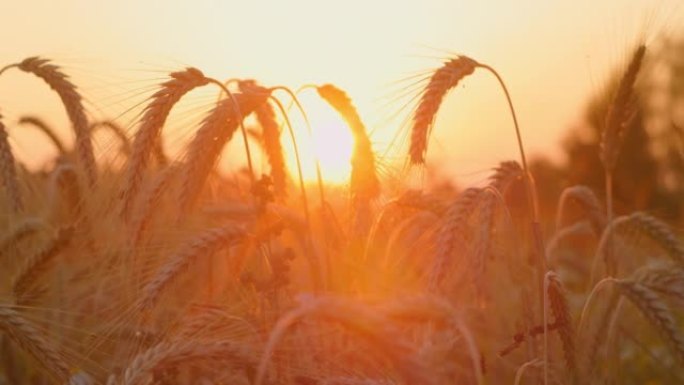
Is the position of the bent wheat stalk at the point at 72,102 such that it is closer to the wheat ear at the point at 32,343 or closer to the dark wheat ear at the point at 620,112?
the wheat ear at the point at 32,343

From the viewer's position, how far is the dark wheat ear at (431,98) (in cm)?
359

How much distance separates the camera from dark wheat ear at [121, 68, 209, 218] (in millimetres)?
3357

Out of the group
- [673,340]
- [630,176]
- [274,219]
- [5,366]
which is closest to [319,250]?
[274,219]

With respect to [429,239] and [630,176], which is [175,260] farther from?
[630,176]

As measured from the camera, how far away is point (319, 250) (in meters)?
3.70

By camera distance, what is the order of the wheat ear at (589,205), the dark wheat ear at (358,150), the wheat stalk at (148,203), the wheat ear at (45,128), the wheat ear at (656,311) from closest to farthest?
the wheat stalk at (148,203) → the wheat ear at (656,311) → the dark wheat ear at (358,150) → the wheat ear at (589,205) → the wheat ear at (45,128)

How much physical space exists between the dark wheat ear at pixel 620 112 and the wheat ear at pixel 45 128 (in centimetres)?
283

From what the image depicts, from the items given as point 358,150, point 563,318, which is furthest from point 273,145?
point 563,318

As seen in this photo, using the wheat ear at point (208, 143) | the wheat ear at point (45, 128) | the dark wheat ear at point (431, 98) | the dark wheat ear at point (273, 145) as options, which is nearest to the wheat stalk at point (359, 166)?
the dark wheat ear at point (273, 145)

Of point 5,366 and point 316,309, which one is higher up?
point 316,309

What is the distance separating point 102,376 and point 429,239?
125 cm

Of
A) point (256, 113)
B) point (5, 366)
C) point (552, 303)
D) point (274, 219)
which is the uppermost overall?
point (256, 113)

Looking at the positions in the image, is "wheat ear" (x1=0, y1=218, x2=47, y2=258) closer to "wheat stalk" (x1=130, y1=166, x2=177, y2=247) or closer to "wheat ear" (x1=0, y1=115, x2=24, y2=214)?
"wheat ear" (x1=0, y1=115, x2=24, y2=214)

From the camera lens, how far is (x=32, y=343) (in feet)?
10.0
